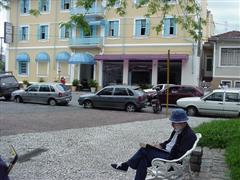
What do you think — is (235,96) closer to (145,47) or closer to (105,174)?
(105,174)

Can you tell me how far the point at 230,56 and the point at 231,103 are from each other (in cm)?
1918

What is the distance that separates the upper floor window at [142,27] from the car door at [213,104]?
2104cm

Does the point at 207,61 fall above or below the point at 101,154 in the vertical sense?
above

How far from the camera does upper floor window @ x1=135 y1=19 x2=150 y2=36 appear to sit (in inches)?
1727

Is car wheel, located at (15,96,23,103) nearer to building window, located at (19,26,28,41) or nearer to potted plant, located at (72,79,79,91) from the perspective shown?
potted plant, located at (72,79,79,91)

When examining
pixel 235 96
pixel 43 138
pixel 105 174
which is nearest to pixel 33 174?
pixel 105 174

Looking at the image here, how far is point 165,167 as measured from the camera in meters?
6.57

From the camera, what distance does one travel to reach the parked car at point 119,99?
2533cm

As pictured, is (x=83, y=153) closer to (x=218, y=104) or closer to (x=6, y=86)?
(x=218, y=104)

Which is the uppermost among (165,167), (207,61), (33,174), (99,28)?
(99,28)

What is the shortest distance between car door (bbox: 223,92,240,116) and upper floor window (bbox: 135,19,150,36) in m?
21.4

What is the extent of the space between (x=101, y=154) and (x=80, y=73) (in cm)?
3843

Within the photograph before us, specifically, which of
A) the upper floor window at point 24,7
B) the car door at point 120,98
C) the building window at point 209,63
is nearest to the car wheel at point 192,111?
the car door at point 120,98

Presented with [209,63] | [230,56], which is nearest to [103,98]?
[230,56]
